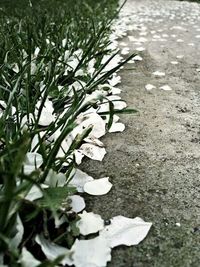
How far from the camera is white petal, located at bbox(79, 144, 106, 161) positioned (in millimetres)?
1467

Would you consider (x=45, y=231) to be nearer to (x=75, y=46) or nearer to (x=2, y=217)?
(x=2, y=217)

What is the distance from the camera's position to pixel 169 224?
3.62 ft

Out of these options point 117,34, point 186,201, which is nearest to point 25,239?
point 186,201

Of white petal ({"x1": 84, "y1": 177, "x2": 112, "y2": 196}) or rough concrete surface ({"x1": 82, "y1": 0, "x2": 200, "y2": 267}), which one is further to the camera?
white petal ({"x1": 84, "y1": 177, "x2": 112, "y2": 196})

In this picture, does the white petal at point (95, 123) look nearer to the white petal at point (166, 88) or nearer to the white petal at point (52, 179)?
the white petal at point (52, 179)

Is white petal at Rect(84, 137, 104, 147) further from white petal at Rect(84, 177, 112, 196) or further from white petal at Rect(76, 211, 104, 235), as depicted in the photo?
white petal at Rect(76, 211, 104, 235)

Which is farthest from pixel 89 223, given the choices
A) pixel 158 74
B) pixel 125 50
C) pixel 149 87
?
pixel 125 50

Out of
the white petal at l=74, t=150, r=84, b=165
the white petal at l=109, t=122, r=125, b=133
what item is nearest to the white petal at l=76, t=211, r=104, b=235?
the white petal at l=74, t=150, r=84, b=165

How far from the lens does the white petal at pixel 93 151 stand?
147 centimetres

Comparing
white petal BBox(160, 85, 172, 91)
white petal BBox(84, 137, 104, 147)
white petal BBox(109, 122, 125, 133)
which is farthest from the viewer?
white petal BBox(160, 85, 172, 91)

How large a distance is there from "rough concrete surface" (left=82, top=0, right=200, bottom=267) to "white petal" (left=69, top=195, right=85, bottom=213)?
0.04 m

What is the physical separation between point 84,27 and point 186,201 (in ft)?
6.93

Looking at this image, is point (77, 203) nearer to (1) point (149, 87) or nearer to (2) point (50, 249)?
(2) point (50, 249)

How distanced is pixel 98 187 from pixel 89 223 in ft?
0.67
